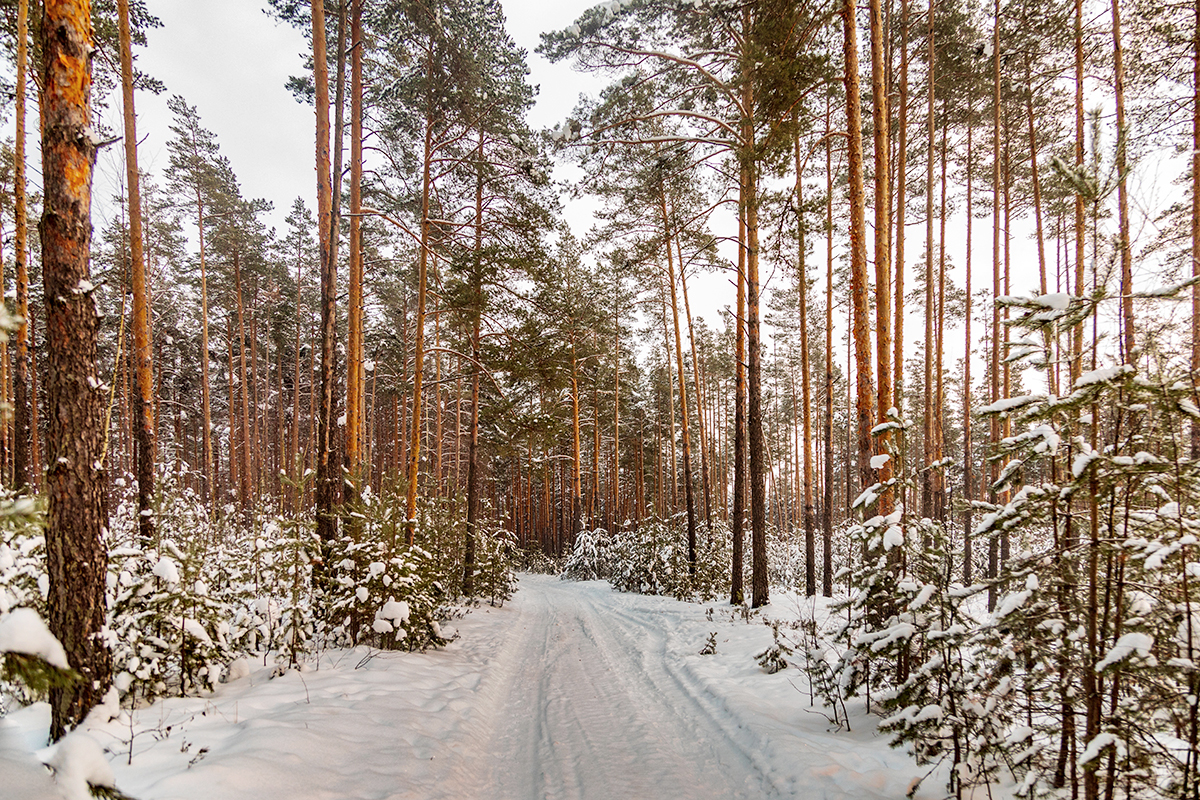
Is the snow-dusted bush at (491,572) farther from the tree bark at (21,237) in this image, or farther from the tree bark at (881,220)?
the tree bark at (881,220)

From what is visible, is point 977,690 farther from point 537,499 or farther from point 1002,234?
point 537,499

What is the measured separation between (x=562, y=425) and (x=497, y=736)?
25.8ft

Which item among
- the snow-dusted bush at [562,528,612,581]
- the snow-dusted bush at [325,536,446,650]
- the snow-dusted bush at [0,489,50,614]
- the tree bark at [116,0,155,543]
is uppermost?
the tree bark at [116,0,155,543]

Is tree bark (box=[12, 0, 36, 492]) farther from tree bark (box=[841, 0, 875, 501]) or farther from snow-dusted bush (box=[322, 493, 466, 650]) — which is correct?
tree bark (box=[841, 0, 875, 501])

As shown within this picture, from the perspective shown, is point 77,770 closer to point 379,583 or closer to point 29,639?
point 29,639

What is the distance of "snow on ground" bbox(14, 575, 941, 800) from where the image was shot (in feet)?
11.0

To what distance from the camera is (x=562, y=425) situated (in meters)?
12.2

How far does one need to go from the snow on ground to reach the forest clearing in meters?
0.04

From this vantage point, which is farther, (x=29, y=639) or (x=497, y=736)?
(x=497, y=736)

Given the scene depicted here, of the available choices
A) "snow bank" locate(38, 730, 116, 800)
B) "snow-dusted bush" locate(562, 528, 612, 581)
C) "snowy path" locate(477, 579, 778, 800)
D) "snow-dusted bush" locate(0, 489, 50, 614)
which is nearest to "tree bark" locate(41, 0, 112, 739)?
"snow-dusted bush" locate(0, 489, 50, 614)

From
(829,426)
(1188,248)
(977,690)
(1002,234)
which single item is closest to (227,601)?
(977,690)

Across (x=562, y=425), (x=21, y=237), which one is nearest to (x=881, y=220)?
(x=562, y=425)

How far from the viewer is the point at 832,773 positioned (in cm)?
355

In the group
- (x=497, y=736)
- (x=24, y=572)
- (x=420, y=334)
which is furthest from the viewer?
(x=420, y=334)
